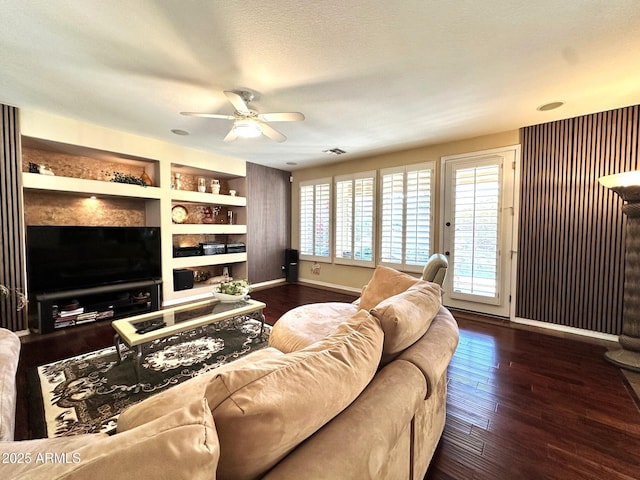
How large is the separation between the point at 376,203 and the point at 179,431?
4.64 metres

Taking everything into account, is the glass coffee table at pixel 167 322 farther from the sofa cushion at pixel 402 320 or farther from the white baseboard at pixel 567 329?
the white baseboard at pixel 567 329

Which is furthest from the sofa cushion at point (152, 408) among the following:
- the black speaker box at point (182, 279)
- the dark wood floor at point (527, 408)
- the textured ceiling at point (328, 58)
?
the black speaker box at point (182, 279)

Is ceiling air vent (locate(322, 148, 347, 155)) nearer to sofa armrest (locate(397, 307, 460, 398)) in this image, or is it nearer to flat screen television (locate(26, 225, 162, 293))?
flat screen television (locate(26, 225, 162, 293))

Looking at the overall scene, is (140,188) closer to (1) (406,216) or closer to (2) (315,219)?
(2) (315,219)

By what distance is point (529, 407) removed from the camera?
191 centimetres

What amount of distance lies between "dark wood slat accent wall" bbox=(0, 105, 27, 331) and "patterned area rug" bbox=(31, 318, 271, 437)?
1261 millimetres

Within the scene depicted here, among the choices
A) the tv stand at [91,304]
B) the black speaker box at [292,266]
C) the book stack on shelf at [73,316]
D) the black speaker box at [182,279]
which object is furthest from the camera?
the black speaker box at [292,266]

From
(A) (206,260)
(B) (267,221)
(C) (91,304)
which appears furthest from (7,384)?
(B) (267,221)

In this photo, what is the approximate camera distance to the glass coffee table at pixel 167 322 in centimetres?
208

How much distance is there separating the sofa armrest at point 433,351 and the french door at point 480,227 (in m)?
2.65

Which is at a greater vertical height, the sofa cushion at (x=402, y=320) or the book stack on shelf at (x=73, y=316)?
the sofa cushion at (x=402, y=320)

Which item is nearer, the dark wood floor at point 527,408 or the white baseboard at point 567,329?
the dark wood floor at point 527,408

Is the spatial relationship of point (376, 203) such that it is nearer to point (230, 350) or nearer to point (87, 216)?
point (230, 350)

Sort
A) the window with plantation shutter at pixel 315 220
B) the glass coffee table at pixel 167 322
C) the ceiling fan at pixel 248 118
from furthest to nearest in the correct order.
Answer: the window with plantation shutter at pixel 315 220
the ceiling fan at pixel 248 118
the glass coffee table at pixel 167 322
